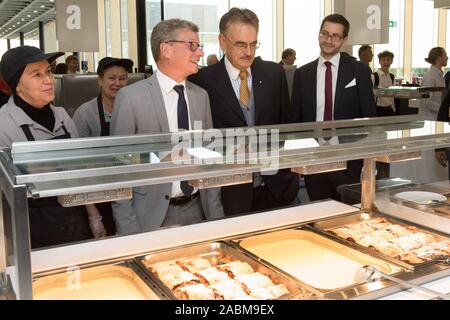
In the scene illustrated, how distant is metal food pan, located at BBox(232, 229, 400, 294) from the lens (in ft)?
5.10

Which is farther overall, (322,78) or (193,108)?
(322,78)

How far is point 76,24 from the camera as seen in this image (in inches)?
217

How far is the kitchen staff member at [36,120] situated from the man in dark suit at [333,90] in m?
1.42

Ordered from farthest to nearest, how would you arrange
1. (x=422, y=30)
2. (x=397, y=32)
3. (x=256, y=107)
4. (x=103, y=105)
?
(x=422, y=30) → (x=397, y=32) → (x=103, y=105) → (x=256, y=107)

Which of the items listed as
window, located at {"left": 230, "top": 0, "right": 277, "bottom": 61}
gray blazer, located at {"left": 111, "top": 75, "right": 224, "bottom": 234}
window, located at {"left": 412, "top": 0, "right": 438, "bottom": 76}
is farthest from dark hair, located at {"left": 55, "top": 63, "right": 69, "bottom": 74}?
window, located at {"left": 412, "top": 0, "right": 438, "bottom": 76}

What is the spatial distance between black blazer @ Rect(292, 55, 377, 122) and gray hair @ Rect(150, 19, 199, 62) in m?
0.96

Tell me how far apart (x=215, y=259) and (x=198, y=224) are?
28 centimetres

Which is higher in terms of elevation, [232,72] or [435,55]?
[435,55]

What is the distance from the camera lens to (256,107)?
254cm

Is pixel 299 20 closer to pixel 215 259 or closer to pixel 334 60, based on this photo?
pixel 334 60

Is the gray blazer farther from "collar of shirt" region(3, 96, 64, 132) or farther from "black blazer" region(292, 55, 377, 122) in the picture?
"black blazer" region(292, 55, 377, 122)

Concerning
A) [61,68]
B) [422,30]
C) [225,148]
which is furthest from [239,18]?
[422,30]
